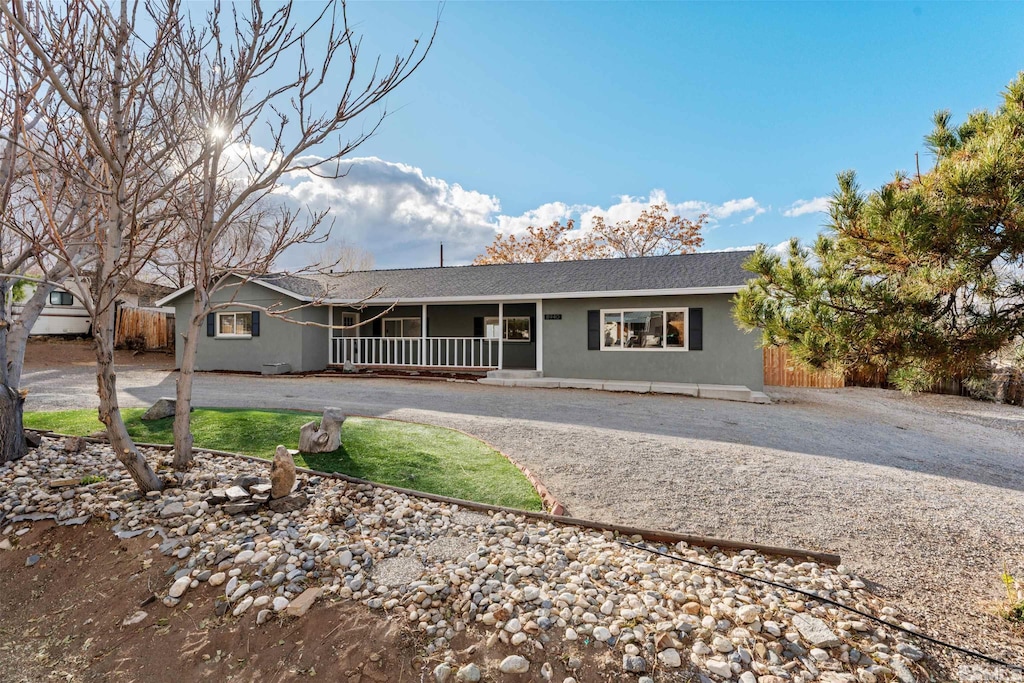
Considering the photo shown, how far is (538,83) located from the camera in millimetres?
8023

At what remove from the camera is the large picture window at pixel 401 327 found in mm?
14586

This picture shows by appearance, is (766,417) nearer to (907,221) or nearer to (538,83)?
(907,221)

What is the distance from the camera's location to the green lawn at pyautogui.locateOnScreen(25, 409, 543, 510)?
3.69 metres

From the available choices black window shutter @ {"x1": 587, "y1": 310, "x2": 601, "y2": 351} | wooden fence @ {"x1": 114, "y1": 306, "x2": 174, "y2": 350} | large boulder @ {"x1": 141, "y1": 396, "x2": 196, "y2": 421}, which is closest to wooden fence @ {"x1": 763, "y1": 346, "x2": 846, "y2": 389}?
black window shutter @ {"x1": 587, "y1": 310, "x2": 601, "y2": 351}

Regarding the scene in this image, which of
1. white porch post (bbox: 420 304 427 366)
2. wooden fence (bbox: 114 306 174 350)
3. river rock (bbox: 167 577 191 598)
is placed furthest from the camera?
wooden fence (bbox: 114 306 174 350)

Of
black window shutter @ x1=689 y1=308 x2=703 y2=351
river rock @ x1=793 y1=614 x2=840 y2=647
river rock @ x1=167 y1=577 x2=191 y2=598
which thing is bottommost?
river rock @ x1=793 y1=614 x2=840 y2=647

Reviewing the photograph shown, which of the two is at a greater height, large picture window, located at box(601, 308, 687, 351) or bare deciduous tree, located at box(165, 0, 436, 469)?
bare deciduous tree, located at box(165, 0, 436, 469)

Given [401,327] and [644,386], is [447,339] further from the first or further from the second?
[644,386]

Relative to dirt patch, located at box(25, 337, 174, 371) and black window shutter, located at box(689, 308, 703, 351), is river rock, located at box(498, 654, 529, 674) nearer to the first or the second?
black window shutter, located at box(689, 308, 703, 351)

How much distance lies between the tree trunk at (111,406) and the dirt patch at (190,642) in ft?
2.37

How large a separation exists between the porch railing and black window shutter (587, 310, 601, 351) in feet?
9.96

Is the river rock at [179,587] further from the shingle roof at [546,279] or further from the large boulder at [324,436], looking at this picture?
the shingle roof at [546,279]

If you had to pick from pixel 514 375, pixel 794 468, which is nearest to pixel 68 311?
pixel 514 375

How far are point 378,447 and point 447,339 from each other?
8111mm
